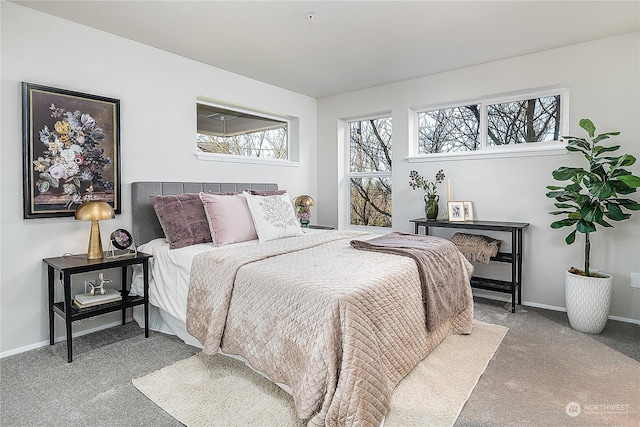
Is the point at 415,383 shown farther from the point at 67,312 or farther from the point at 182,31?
the point at 182,31

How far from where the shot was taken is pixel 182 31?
9.04ft

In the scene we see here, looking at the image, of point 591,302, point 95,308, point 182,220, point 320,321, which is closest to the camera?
point 320,321

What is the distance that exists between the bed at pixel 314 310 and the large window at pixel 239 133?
3.49 ft

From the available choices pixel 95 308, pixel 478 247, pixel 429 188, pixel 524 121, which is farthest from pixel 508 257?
pixel 95 308

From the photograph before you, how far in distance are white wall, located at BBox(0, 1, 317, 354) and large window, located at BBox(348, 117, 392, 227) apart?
5.27ft

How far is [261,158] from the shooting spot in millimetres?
4133

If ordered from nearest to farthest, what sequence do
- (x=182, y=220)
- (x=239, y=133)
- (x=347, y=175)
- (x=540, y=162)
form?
(x=182, y=220), (x=540, y=162), (x=239, y=133), (x=347, y=175)

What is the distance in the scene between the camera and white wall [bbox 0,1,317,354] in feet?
7.72

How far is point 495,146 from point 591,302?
1684 millimetres

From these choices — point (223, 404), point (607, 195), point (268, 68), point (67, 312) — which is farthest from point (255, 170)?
point (607, 195)

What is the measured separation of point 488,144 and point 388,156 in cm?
118

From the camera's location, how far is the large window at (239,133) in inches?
144

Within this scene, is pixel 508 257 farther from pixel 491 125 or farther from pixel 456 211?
pixel 491 125

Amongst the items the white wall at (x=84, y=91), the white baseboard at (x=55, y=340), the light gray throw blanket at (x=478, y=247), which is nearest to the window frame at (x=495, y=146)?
the light gray throw blanket at (x=478, y=247)
